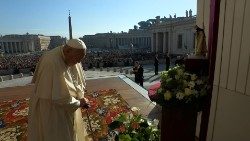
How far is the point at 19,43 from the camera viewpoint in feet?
349

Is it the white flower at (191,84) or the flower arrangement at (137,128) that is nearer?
the white flower at (191,84)

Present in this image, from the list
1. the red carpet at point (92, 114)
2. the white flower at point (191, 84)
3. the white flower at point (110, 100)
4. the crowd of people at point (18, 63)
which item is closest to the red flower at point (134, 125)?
the white flower at point (191, 84)

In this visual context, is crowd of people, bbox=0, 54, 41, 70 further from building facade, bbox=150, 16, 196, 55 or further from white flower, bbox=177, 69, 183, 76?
building facade, bbox=150, 16, 196, 55

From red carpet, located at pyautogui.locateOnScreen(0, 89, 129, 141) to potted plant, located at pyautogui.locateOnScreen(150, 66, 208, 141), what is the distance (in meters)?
2.56

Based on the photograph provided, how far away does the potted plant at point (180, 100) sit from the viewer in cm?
288

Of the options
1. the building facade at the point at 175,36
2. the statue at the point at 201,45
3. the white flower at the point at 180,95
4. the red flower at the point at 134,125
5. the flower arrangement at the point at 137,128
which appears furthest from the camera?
the building facade at the point at 175,36

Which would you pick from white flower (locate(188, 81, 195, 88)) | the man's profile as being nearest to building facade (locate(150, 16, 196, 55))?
white flower (locate(188, 81, 195, 88))

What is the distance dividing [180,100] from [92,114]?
4.64m

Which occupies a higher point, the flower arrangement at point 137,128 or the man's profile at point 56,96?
the man's profile at point 56,96

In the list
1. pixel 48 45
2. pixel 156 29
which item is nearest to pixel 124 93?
pixel 156 29

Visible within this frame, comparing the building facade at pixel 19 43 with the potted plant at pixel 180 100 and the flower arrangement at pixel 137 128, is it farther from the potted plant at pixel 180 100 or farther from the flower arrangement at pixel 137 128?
the potted plant at pixel 180 100

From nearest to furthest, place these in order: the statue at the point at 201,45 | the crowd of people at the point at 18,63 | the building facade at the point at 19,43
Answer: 1. the statue at the point at 201,45
2. the crowd of people at the point at 18,63
3. the building facade at the point at 19,43

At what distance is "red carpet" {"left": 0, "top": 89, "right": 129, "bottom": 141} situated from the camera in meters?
5.87

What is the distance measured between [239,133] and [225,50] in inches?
40.4
